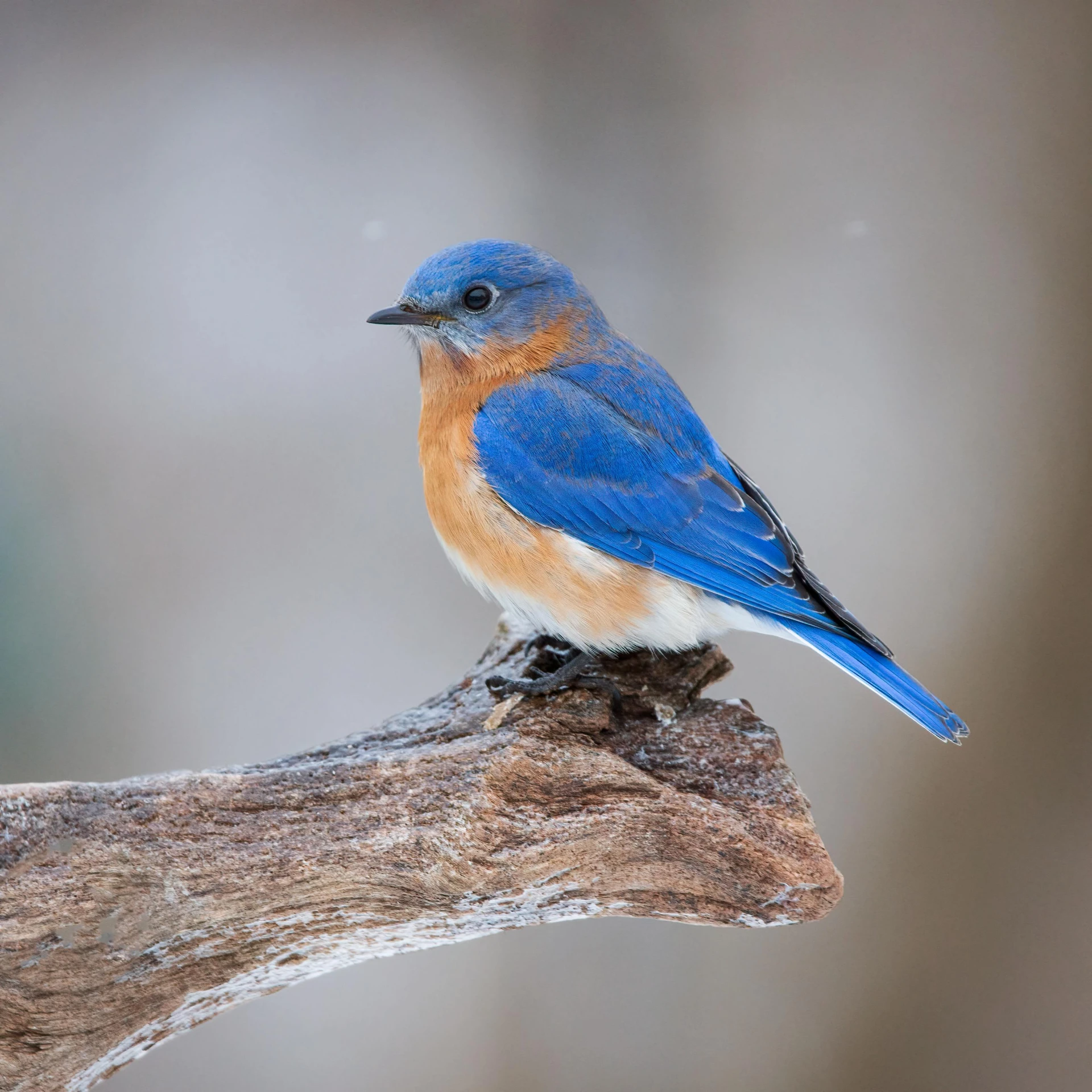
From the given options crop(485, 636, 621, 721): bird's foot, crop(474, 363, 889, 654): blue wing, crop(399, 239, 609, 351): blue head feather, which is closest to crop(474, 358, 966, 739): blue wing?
crop(474, 363, 889, 654): blue wing

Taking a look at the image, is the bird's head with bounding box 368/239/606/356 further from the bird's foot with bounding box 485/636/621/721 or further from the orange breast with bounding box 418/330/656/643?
the bird's foot with bounding box 485/636/621/721

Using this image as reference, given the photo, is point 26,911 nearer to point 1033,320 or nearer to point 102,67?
point 102,67

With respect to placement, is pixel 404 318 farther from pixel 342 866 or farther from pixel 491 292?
pixel 342 866

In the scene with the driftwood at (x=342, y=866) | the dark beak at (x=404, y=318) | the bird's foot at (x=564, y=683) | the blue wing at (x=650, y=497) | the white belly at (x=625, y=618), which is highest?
the dark beak at (x=404, y=318)

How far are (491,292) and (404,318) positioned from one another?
211mm

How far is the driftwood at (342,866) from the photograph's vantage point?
188 cm

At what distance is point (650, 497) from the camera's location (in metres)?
2.35

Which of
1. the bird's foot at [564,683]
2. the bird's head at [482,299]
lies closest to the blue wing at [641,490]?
the bird's head at [482,299]

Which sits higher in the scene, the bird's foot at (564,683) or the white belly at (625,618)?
the white belly at (625,618)

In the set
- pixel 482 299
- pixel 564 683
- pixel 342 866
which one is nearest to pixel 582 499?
pixel 564 683

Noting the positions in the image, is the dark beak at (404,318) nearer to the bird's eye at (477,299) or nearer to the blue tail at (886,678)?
the bird's eye at (477,299)

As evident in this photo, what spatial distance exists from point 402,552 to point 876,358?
5.68 feet

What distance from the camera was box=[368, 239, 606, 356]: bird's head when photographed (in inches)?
96.4

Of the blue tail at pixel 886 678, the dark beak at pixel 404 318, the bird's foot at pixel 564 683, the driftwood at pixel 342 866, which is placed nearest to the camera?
the driftwood at pixel 342 866
